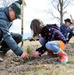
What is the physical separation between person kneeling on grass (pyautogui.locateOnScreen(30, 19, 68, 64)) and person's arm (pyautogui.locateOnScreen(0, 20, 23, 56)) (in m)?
0.76

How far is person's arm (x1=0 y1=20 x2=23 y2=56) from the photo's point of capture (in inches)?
206

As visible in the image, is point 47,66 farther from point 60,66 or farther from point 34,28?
point 34,28

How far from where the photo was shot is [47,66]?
5434mm

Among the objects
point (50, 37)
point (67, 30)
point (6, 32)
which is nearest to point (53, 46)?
point (50, 37)

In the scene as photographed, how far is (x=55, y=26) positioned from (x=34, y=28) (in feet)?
2.26

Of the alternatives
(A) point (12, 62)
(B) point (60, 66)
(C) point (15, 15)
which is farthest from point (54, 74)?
(A) point (12, 62)

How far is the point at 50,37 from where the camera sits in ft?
20.8

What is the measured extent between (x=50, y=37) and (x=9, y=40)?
4.36ft

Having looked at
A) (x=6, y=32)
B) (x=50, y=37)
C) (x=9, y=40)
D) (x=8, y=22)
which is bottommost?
(x=50, y=37)

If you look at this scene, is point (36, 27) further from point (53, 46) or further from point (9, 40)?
point (9, 40)

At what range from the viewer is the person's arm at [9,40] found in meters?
5.24

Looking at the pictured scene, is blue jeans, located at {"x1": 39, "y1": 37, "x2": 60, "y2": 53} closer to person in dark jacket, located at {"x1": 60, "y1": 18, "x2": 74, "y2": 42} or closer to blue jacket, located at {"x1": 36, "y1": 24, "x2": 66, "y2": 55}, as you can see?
blue jacket, located at {"x1": 36, "y1": 24, "x2": 66, "y2": 55}

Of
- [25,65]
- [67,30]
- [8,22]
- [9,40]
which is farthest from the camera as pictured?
[67,30]

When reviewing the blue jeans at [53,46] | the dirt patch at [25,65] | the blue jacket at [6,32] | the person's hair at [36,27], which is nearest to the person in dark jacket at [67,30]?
the dirt patch at [25,65]
